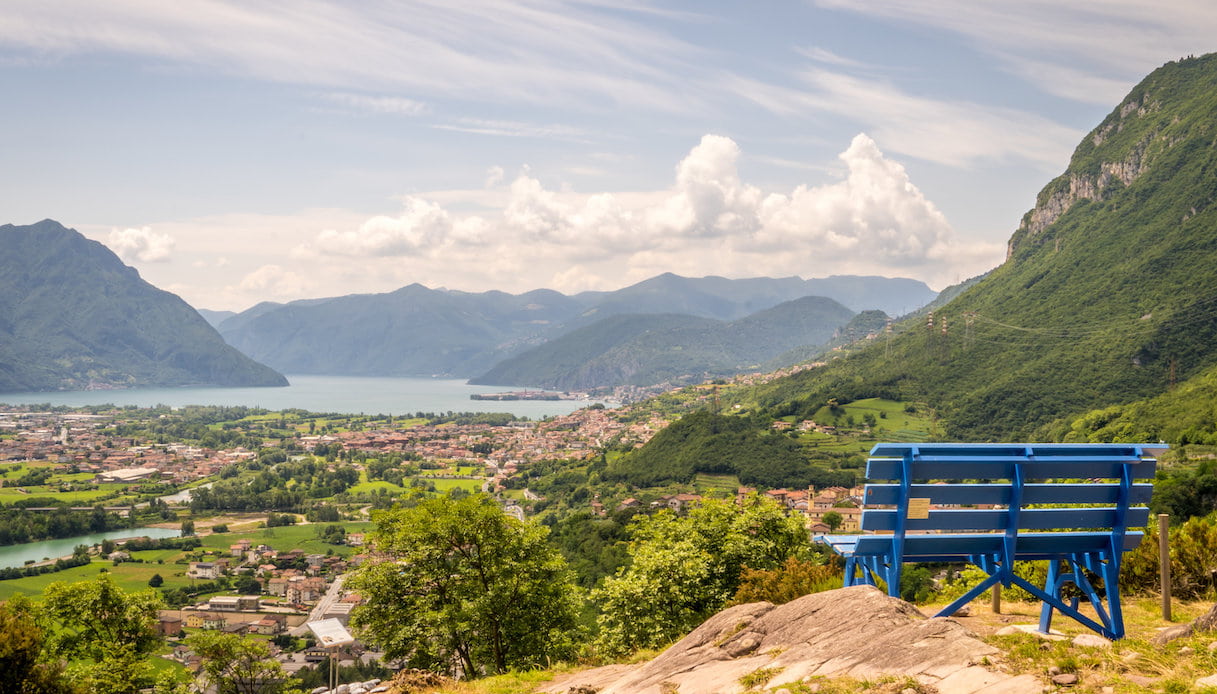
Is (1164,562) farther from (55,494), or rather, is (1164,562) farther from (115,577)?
(55,494)

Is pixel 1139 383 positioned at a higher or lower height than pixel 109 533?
higher

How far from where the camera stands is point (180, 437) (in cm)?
A: 12594

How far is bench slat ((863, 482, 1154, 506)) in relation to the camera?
5980 millimetres

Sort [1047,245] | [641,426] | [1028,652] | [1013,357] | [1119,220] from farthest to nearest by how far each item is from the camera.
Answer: [641,426] < [1047,245] < [1119,220] < [1013,357] < [1028,652]

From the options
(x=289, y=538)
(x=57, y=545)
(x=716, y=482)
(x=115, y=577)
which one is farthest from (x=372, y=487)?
(x=115, y=577)

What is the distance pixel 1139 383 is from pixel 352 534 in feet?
229

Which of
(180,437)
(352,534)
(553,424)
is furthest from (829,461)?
(180,437)

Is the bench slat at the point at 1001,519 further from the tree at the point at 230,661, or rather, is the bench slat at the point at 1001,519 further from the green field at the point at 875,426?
the green field at the point at 875,426

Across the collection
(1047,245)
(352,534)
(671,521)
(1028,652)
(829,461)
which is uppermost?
(1047,245)

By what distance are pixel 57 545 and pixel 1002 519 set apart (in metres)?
71.5

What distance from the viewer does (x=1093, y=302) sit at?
87.2 meters

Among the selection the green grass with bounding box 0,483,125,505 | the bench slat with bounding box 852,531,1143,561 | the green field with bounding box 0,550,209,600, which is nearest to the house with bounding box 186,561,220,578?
the green field with bounding box 0,550,209,600

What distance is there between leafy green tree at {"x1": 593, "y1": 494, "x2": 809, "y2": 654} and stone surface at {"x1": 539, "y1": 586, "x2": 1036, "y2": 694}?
12.6ft

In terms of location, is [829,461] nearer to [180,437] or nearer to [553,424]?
[553,424]
